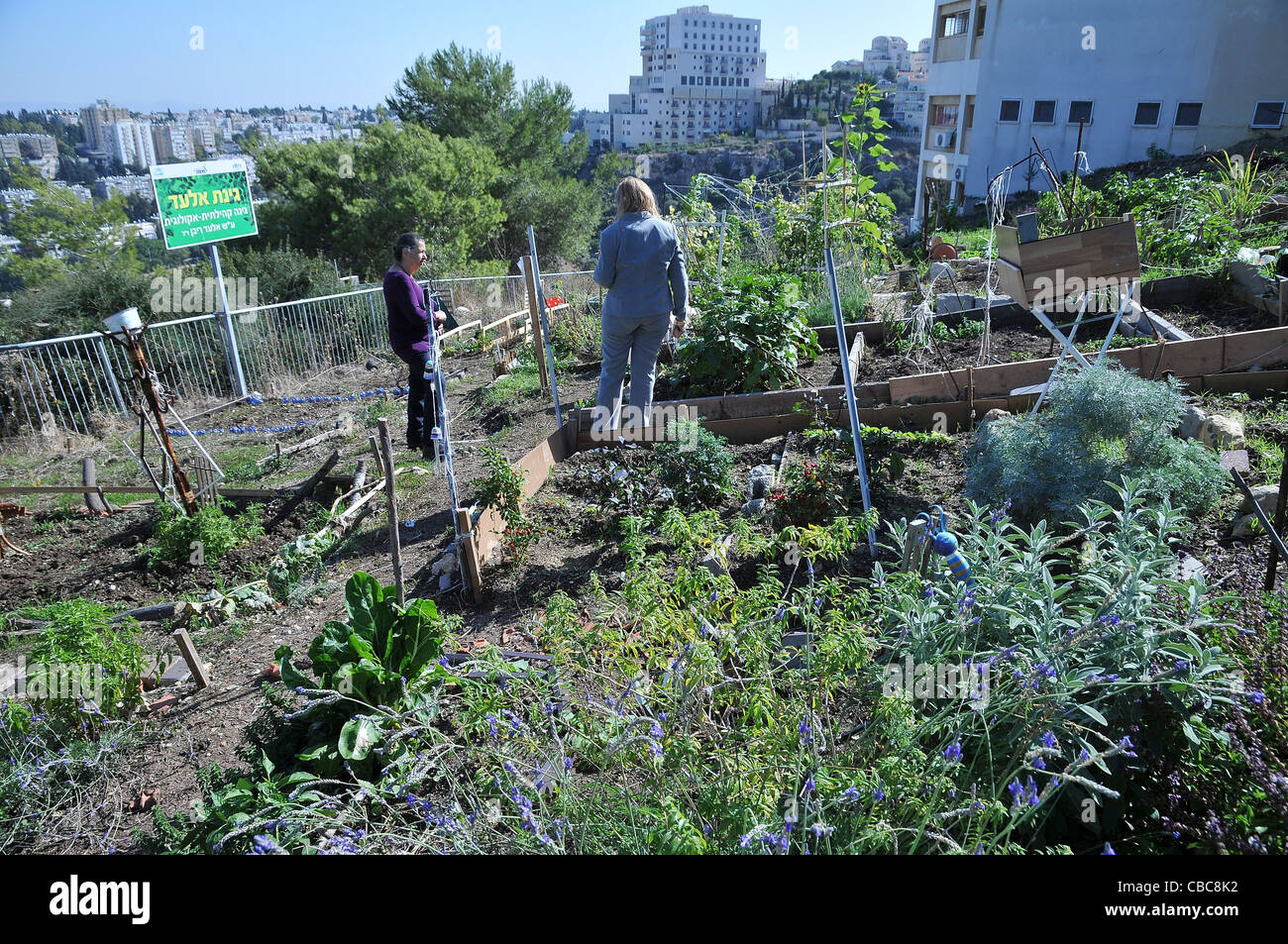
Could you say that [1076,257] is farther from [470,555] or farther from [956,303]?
[470,555]

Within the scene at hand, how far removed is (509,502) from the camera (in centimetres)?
404

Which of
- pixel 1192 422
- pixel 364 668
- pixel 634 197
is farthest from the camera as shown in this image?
pixel 634 197

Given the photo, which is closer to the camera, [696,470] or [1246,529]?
[1246,529]

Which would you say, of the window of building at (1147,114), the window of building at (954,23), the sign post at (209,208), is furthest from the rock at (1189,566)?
the window of building at (954,23)

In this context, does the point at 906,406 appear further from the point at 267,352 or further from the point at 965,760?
the point at 267,352

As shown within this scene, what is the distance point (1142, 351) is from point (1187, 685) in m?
4.11

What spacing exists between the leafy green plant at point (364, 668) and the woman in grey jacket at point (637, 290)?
258cm

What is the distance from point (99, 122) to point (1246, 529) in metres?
79.6

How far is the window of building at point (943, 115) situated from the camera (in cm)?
2844

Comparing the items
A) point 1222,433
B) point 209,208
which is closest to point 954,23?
point 209,208

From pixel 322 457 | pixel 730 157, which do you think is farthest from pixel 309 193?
pixel 730 157

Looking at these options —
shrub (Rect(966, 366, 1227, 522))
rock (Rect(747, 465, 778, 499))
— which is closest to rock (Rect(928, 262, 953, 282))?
rock (Rect(747, 465, 778, 499))

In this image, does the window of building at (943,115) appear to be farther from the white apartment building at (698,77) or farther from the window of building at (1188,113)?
the white apartment building at (698,77)

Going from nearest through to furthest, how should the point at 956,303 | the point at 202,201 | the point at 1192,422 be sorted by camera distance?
Answer: 1. the point at 1192,422
2. the point at 956,303
3. the point at 202,201
